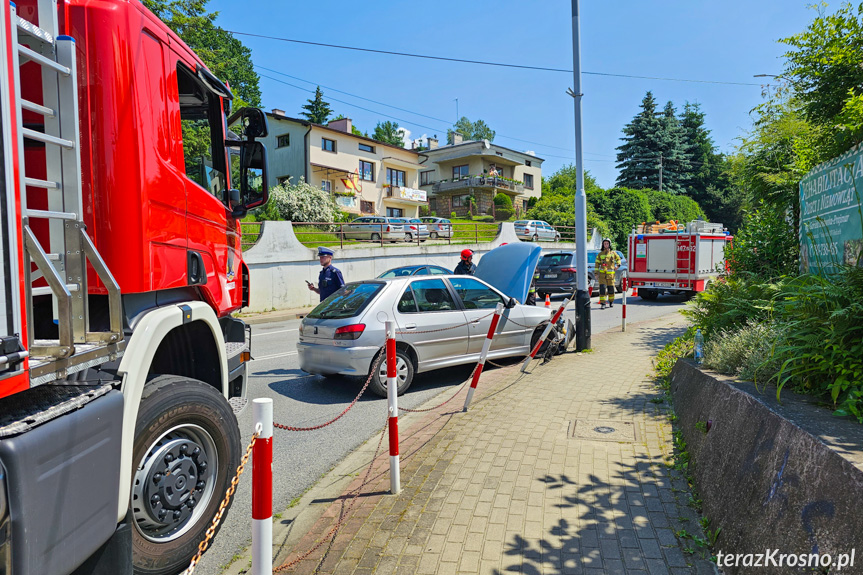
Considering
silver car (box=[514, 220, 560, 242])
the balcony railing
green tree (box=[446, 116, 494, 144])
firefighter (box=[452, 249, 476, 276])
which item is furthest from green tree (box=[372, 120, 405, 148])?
firefighter (box=[452, 249, 476, 276])

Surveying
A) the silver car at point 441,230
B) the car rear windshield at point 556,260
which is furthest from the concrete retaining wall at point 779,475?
the silver car at point 441,230

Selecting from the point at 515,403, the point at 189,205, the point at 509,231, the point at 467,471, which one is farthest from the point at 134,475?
the point at 509,231

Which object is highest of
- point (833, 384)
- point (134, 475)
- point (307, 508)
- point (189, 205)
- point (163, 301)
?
point (189, 205)

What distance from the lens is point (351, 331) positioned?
694 centimetres

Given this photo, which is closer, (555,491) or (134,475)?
(134,475)

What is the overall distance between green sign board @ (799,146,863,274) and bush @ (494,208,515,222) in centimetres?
4839

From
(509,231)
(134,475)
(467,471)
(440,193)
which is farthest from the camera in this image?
(440,193)

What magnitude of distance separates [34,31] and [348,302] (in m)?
5.33

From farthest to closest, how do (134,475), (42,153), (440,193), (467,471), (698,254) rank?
1. (440,193)
2. (698,254)
3. (467,471)
4. (134,475)
5. (42,153)

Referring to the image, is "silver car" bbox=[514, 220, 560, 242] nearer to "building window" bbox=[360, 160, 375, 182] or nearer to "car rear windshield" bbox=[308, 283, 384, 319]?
"building window" bbox=[360, 160, 375, 182]

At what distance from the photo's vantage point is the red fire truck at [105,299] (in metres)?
2.00

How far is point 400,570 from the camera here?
308cm

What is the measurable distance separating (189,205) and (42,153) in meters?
1.18

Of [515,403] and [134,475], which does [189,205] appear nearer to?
[134,475]
